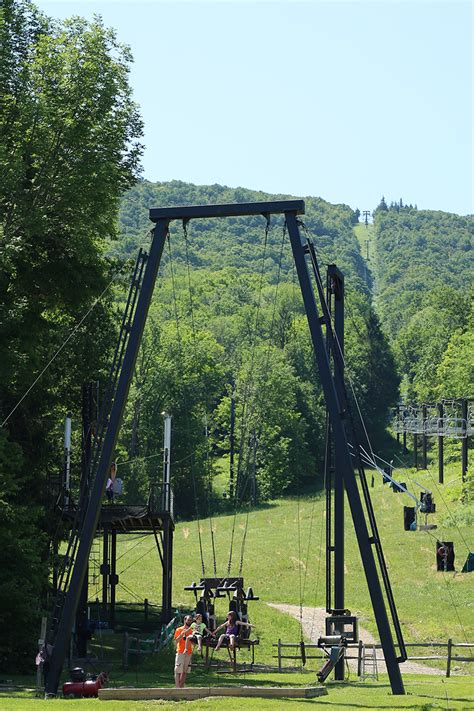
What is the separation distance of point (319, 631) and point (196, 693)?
68.5 ft

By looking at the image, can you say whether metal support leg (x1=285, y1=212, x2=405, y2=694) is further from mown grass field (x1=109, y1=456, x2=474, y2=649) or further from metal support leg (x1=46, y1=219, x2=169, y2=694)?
mown grass field (x1=109, y1=456, x2=474, y2=649)

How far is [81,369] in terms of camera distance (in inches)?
1561

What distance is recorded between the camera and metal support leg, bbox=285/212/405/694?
22438mm

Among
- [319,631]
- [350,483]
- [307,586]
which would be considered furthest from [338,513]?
[307,586]

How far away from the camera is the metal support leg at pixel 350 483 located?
22438mm

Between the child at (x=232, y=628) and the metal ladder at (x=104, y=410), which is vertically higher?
the metal ladder at (x=104, y=410)

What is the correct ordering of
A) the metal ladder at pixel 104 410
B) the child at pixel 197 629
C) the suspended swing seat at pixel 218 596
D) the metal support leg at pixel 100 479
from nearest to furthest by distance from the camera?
1. the child at pixel 197 629
2. the metal support leg at pixel 100 479
3. the metal ladder at pixel 104 410
4. the suspended swing seat at pixel 218 596

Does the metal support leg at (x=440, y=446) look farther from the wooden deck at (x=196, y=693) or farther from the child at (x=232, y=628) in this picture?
the wooden deck at (x=196, y=693)

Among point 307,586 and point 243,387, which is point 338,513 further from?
point 243,387

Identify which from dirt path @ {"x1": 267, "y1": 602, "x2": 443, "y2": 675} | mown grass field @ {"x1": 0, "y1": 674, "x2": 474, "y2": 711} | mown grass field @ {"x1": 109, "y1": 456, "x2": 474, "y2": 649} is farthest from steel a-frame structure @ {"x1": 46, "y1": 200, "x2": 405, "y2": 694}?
mown grass field @ {"x1": 109, "y1": 456, "x2": 474, "y2": 649}

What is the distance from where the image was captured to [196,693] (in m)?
20.7

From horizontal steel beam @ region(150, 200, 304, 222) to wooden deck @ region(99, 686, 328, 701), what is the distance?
8.50 metres

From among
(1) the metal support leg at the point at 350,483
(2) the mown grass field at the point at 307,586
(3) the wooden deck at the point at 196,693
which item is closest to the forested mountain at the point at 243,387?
(2) the mown grass field at the point at 307,586

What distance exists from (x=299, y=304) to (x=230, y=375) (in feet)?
65.6
